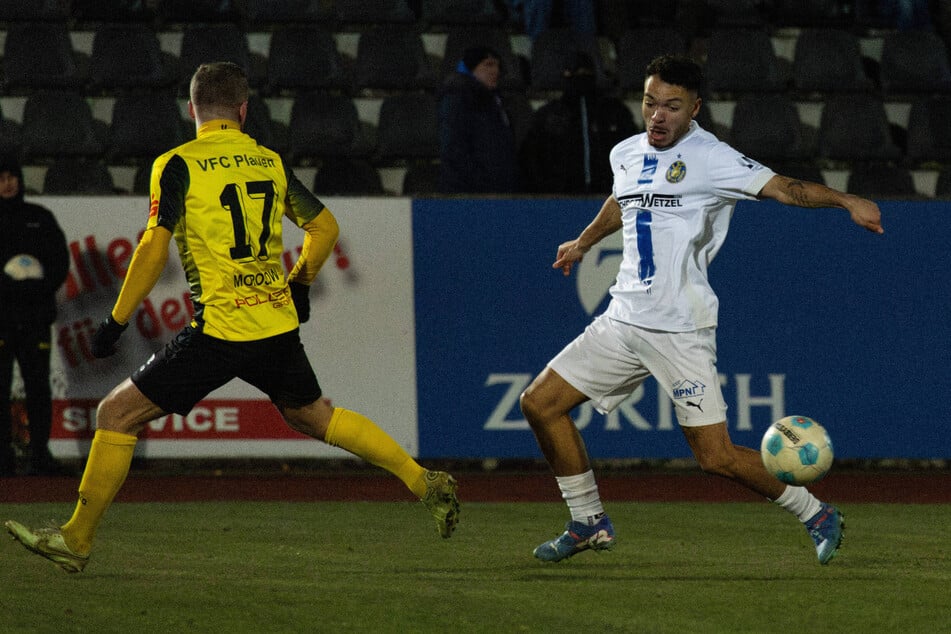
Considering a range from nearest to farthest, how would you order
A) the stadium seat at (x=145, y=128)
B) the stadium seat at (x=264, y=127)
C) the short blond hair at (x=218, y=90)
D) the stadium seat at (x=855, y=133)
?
the short blond hair at (x=218, y=90), the stadium seat at (x=264, y=127), the stadium seat at (x=145, y=128), the stadium seat at (x=855, y=133)

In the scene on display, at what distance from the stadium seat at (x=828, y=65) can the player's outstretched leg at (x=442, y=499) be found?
323 inches

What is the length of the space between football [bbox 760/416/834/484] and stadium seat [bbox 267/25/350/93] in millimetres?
7707

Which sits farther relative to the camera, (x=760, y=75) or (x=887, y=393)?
(x=760, y=75)

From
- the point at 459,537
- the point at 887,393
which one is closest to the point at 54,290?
the point at 459,537

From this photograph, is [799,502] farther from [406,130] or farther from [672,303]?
[406,130]

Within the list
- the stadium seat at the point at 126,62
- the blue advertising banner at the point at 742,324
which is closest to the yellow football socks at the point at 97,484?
the blue advertising banner at the point at 742,324

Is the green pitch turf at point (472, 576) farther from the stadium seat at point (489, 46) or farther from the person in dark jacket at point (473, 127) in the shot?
the stadium seat at point (489, 46)

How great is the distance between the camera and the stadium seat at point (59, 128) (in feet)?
41.3

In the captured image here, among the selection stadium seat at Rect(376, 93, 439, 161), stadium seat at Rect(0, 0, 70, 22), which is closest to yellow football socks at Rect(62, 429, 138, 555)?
stadium seat at Rect(376, 93, 439, 161)

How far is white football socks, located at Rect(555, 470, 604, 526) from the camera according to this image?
21.3 feet

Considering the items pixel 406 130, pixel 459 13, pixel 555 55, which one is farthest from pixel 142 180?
pixel 555 55

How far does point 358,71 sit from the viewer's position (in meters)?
13.2

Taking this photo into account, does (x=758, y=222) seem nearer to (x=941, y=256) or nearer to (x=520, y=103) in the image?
(x=941, y=256)

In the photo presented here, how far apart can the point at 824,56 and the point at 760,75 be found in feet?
2.13
